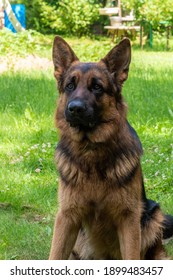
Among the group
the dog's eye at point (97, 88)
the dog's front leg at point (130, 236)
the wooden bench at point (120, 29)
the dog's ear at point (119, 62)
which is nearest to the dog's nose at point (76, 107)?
the dog's eye at point (97, 88)

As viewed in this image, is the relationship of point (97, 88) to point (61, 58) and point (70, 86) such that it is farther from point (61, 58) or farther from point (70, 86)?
point (61, 58)

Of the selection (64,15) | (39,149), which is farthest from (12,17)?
(39,149)

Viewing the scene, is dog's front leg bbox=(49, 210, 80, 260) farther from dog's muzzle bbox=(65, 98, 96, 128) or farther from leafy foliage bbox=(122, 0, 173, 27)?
leafy foliage bbox=(122, 0, 173, 27)

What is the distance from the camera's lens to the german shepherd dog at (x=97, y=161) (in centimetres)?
480

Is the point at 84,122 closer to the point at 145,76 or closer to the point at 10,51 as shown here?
the point at 145,76

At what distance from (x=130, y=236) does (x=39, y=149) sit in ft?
11.2

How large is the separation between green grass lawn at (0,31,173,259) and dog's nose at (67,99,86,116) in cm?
141

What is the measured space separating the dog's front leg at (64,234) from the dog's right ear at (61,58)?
1.07 m

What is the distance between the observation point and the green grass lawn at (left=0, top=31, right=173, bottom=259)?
595 cm

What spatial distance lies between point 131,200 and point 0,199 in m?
2.20

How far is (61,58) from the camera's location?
5.13m

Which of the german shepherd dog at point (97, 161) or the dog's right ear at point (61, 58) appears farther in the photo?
the dog's right ear at point (61, 58)

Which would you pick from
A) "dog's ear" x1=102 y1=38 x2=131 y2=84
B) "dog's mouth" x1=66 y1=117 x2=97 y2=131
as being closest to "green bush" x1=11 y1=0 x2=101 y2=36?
"dog's ear" x1=102 y1=38 x2=131 y2=84

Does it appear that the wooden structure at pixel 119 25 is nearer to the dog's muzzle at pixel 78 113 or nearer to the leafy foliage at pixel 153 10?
the leafy foliage at pixel 153 10
